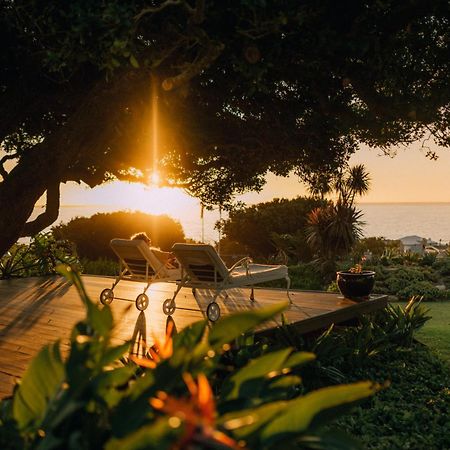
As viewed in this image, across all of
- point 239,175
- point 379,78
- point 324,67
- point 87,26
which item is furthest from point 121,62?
point 239,175

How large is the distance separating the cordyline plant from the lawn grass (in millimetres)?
6801

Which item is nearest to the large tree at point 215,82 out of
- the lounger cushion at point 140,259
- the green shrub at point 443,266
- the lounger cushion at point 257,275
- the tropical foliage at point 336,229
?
the lounger cushion at point 140,259

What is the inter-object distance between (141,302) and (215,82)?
10.1ft

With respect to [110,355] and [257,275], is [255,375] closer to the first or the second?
[110,355]

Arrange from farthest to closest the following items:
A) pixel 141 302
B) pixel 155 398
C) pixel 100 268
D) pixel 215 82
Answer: pixel 100 268
pixel 141 302
pixel 215 82
pixel 155 398

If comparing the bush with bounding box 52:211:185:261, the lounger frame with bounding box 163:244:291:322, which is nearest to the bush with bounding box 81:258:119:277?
the bush with bounding box 52:211:185:261

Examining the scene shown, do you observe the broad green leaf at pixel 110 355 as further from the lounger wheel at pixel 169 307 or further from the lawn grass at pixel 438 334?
the lawn grass at pixel 438 334

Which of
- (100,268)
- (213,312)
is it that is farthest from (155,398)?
(100,268)

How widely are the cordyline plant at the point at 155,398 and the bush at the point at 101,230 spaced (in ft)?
54.2

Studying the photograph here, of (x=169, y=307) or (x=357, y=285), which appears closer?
(x=169, y=307)

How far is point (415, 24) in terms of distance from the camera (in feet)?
15.2

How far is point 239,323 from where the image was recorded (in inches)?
59.4

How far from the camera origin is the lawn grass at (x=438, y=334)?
8345 millimetres

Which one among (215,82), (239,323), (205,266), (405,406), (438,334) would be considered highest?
(215,82)
